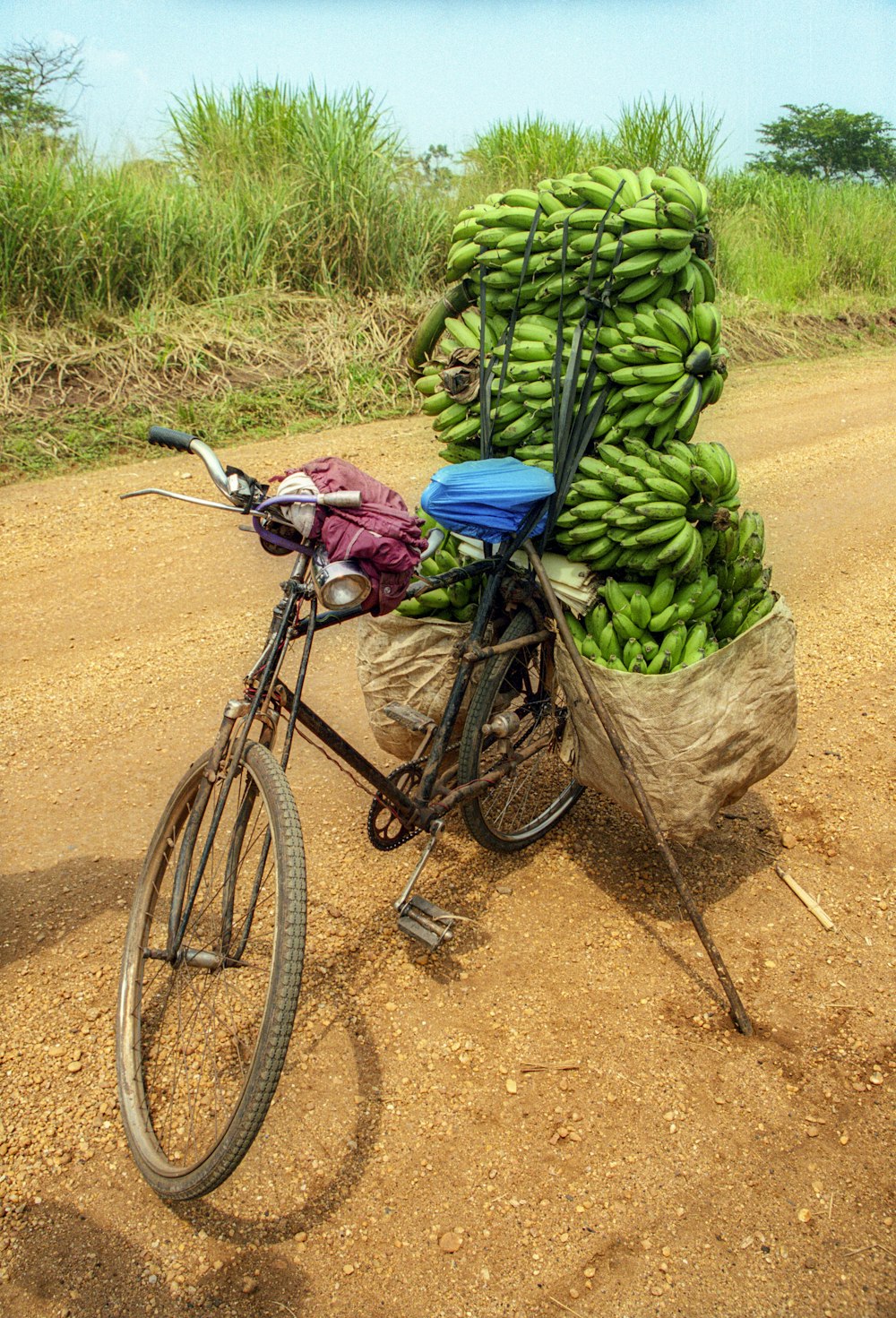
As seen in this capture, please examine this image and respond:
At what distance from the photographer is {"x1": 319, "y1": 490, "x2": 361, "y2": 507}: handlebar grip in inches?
86.3

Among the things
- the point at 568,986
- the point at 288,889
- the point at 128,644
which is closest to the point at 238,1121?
the point at 288,889

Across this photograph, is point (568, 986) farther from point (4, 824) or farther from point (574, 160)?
point (574, 160)

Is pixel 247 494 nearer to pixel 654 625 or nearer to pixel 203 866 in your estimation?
pixel 203 866

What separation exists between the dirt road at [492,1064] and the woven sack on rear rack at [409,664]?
21.2 inches

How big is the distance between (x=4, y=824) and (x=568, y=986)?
207 centimetres

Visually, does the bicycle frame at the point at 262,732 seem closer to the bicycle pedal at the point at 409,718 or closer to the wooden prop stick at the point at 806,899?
the bicycle pedal at the point at 409,718

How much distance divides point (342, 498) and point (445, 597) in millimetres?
991

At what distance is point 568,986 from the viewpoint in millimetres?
2934

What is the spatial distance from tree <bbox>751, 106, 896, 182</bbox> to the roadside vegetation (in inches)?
646

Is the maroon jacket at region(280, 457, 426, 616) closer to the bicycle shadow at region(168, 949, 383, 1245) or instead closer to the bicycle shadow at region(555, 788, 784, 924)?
the bicycle shadow at region(168, 949, 383, 1245)

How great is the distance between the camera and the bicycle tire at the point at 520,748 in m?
3.09

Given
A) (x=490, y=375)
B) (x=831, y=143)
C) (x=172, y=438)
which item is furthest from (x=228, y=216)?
(x=831, y=143)

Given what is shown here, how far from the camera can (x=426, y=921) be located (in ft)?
9.72

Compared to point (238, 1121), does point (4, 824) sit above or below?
below
